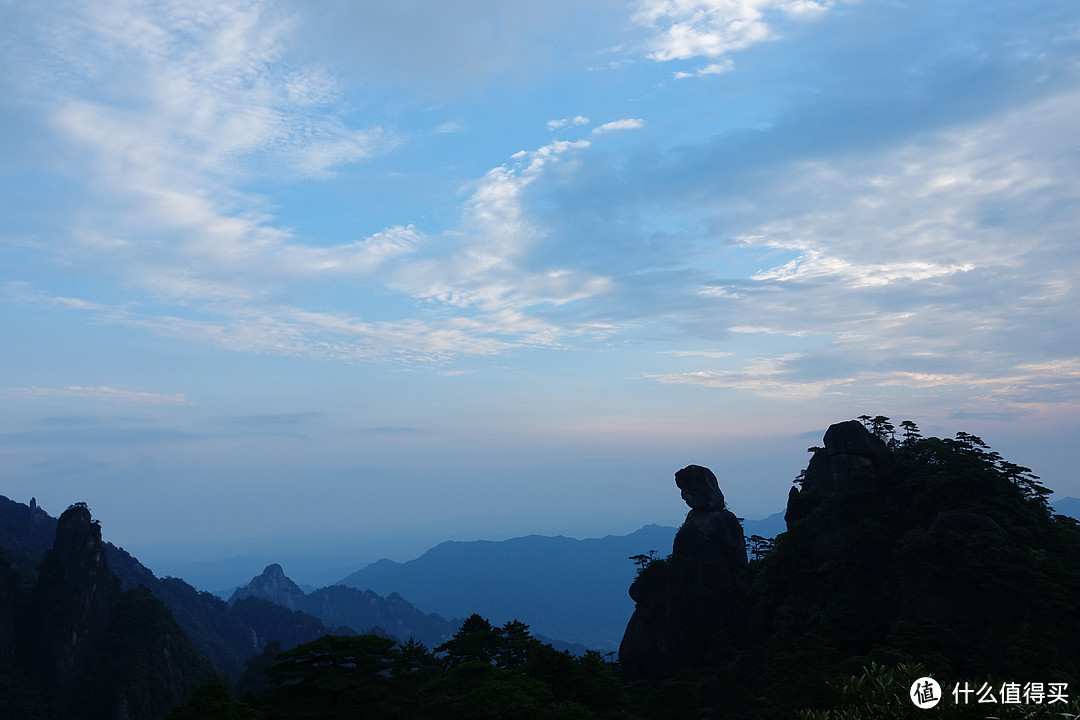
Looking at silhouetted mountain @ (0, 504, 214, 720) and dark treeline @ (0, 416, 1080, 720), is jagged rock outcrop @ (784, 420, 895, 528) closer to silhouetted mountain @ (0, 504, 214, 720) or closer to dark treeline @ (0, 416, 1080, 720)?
dark treeline @ (0, 416, 1080, 720)

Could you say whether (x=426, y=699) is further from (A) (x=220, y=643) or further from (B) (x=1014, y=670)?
(A) (x=220, y=643)

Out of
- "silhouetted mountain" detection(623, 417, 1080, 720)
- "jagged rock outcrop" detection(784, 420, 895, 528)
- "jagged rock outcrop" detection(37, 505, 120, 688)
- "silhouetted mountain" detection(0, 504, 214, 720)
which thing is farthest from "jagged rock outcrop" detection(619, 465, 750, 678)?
"jagged rock outcrop" detection(37, 505, 120, 688)

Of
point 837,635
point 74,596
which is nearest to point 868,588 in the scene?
point 837,635

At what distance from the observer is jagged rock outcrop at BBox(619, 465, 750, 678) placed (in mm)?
64188

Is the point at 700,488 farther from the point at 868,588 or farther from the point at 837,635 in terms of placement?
the point at 837,635

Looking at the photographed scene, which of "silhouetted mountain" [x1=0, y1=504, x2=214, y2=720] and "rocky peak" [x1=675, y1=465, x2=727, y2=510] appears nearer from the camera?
"rocky peak" [x1=675, y1=465, x2=727, y2=510]

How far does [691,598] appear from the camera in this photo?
66.1 meters

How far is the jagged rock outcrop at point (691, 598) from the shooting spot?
64188mm

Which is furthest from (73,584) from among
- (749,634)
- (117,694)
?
(749,634)

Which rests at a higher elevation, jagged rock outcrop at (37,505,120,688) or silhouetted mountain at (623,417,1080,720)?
silhouetted mountain at (623,417,1080,720)

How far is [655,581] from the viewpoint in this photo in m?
69.6

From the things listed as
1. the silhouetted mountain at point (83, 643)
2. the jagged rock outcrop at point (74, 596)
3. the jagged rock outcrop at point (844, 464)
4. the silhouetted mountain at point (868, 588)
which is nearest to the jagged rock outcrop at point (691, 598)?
the silhouetted mountain at point (868, 588)

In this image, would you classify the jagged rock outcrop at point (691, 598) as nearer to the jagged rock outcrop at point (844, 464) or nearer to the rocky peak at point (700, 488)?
the rocky peak at point (700, 488)

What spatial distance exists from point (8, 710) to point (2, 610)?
2040cm
